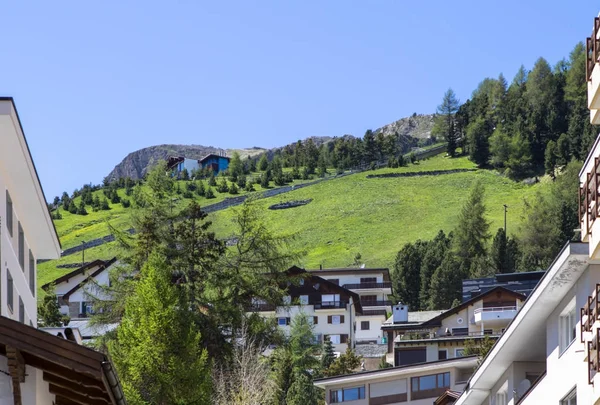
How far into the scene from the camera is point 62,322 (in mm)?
89438

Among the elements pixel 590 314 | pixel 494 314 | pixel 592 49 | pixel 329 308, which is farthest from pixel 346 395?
pixel 329 308

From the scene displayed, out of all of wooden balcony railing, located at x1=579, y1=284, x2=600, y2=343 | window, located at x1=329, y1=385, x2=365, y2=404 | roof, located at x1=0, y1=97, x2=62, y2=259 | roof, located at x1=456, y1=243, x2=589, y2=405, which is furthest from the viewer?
window, located at x1=329, y1=385, x2=365, y2=404

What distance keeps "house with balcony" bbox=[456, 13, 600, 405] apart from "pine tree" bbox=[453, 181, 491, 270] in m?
129

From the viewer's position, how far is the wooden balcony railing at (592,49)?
792 inches

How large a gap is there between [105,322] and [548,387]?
4151 cm

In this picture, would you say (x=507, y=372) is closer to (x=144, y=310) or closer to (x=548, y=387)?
(x=548, y=387)

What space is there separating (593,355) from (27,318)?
14.0m

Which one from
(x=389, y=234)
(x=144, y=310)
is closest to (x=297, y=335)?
(x=144, y=310)

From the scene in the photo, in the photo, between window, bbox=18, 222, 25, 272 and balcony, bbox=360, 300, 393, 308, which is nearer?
window, bbox=18, 222, 25, 272

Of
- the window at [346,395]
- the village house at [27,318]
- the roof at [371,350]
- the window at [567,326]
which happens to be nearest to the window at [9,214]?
the village house at [27,318]

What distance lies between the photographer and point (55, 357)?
12680 mm

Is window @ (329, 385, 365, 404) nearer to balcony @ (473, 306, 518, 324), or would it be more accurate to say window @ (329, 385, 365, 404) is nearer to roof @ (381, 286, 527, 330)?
balcony @ (473, 306, 518, 324)

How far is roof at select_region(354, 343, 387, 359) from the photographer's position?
12012cm

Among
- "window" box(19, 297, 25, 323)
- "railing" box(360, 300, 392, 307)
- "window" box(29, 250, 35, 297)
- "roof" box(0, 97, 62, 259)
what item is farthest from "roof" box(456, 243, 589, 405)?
"railing" box(360, 300, 392, 307)
